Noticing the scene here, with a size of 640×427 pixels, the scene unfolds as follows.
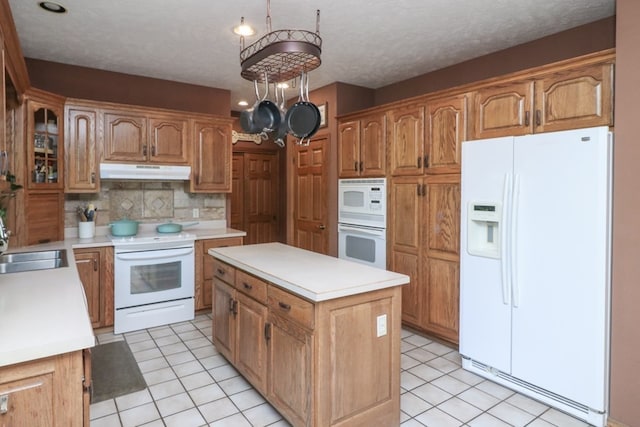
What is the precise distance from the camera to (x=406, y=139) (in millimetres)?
3639

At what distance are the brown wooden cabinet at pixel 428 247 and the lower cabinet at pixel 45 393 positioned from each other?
275cm

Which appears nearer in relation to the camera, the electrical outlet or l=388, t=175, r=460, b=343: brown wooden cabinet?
the electrical outlet

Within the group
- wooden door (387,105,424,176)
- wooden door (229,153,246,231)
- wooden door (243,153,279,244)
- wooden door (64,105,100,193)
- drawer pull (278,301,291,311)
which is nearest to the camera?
drawer pull (278,301,291,311)

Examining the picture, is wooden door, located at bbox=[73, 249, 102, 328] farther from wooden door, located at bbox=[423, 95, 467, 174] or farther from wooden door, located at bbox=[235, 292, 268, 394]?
wooden door, located at bbox=[423, 95, 467, 174]

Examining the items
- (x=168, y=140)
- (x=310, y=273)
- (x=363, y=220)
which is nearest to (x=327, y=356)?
(x=310, y=273)

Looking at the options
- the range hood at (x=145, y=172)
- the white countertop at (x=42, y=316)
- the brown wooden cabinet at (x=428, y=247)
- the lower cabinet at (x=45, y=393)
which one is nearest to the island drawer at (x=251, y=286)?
the white countertop at (x=42, y=316)

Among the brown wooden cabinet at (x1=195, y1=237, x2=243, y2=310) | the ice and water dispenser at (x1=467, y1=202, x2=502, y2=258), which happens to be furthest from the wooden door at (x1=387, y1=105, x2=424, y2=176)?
the brown wooden cabinet at (x1=195, y1=237, x2=243, y2=310)

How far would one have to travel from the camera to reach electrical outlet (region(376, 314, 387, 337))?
210 cm

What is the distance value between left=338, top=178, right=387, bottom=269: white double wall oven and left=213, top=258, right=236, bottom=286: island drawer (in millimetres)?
1700

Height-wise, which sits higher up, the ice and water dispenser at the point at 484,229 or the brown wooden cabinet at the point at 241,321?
the ice and water dispenser at the point at 484,229

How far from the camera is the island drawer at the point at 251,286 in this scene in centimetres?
235

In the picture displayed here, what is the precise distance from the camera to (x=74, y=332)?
1.36 meters

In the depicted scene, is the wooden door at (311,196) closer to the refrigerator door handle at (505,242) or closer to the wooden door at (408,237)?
the wooden door at (408,237)

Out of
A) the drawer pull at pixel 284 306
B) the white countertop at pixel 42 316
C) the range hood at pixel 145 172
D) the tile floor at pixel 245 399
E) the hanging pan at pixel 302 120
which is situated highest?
the hanging pan at pixel 302 120
